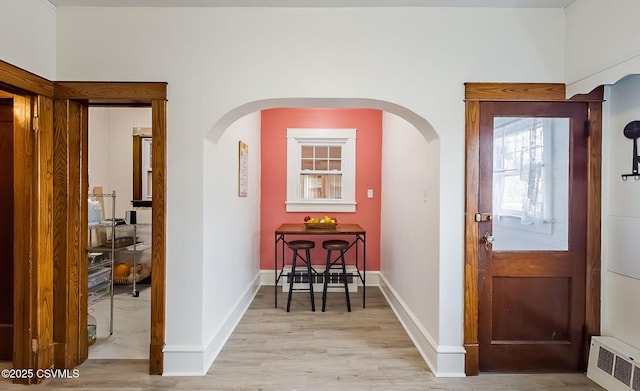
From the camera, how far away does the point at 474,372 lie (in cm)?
232

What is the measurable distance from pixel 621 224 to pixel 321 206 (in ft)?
10.3

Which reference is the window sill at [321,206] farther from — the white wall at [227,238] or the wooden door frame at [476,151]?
the wooden door frame at [476,151]

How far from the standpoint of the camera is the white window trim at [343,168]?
15.1 feet

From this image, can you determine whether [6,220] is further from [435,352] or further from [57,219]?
[435,352]

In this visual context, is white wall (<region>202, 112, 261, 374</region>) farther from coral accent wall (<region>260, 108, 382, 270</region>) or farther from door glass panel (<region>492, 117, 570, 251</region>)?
door glass panel (<region>492, 117, 570, 251</region>)

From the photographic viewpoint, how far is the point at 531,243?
7.88ft

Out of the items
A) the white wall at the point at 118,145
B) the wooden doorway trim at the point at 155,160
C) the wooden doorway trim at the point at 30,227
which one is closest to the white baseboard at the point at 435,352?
the wooden doorway trim at the point at 155,160

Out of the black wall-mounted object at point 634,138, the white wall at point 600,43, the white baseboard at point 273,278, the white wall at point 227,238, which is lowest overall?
the white baseboard at point 273,278

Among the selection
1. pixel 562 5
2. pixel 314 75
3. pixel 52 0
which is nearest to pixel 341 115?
pixel 314 75

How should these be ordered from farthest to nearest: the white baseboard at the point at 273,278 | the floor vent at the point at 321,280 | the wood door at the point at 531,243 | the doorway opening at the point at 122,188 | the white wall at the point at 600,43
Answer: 1. the white baseboard at the point at 273,278
2. the floor vent at the point at 321,280
3. the doorway opening at the point at 122,188
4. the wood door at the point at 531,243
5. the white wall at the point at 600,43

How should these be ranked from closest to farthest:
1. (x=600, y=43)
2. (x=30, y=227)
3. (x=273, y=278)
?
1. (x=600, y=43)
2. (x=30, y=227)
3. (x=273, y=278)

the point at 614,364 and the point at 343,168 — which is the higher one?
the point at 343,168

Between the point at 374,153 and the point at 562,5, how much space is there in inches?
103

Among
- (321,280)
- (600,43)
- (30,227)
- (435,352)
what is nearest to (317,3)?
(600,43)
